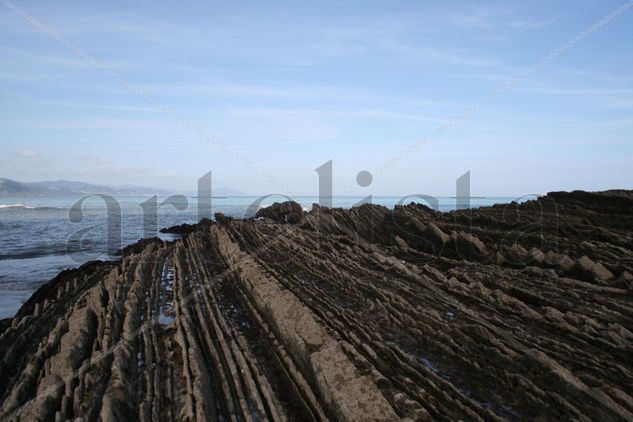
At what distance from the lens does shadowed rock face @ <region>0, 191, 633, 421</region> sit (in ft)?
13.7

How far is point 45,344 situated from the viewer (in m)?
6.53

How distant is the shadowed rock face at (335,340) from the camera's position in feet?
13.7

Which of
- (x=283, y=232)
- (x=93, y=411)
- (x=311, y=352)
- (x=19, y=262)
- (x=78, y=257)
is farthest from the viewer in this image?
(x=78, y=257)

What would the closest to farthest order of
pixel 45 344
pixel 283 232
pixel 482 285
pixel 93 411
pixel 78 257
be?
pixel 93 411 < pixel 45 344 < pixel 482 285 < pixel 283 232 < pixel 78 257

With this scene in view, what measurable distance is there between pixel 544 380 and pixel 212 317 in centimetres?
478

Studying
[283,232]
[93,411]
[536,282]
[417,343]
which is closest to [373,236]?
[283,232]

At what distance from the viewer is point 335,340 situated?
5199 mm

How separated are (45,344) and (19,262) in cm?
1323

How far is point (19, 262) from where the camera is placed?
1711cm

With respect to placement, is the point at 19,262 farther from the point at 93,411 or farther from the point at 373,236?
the point at 93,411

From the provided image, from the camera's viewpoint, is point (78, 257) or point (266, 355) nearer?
point (266, 355)

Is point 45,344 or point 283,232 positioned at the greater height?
point 283,232

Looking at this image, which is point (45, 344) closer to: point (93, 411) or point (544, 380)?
point (93, 411)

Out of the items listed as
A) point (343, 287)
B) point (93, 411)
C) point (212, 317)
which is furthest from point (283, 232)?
point (93, 411)
